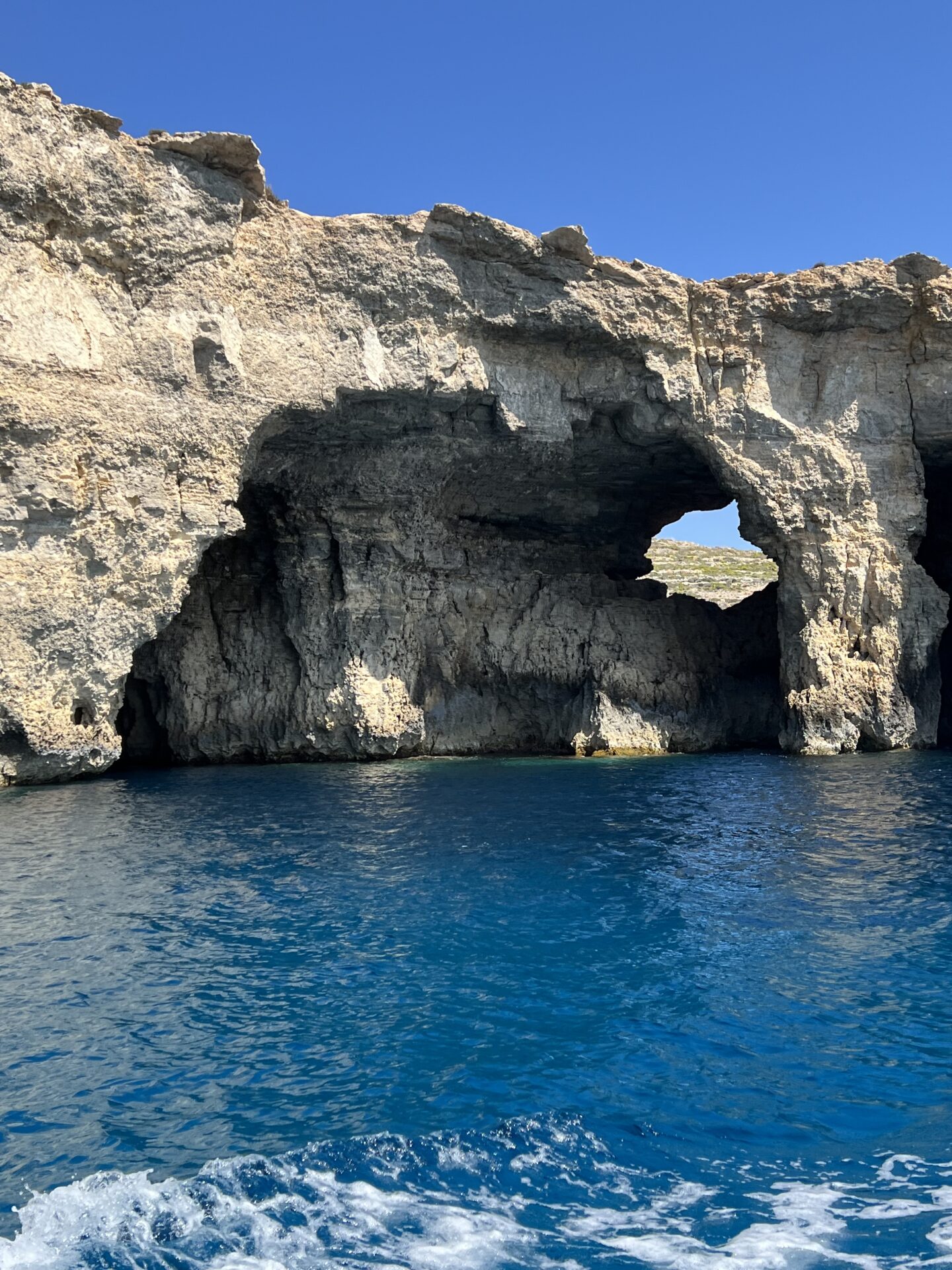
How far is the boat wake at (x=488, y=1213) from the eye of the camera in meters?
6.32

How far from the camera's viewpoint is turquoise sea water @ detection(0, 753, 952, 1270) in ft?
21.8

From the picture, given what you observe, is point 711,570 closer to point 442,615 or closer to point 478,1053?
point 442,615

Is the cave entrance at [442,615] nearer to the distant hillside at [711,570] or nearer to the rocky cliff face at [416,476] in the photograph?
the rocky cliff face at [416,476]

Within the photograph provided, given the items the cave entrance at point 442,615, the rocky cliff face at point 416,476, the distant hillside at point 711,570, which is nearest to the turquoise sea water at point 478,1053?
the rocky cliff face at point 416,476

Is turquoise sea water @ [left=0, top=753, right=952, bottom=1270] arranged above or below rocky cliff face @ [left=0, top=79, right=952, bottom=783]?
below

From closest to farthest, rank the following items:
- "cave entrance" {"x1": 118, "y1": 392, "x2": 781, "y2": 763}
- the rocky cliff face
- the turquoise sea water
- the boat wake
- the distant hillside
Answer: the boat wake
the turquoise sea water
the rocky cliff face
"cave entrance" {"x1": 118, "y1": 392, "x2": 781, "y2": 763}
the distant hillside

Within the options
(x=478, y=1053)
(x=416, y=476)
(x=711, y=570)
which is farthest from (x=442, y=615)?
(x=711, y=570)

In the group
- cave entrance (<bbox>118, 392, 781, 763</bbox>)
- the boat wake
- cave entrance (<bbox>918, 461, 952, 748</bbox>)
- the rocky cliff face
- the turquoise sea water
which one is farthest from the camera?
cave entrance (<bbox>918, 461, 952, 748</bbox>)

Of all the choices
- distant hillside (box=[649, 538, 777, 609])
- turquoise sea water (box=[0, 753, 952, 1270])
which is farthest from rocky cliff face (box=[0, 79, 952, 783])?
distant hillside (box=[649, 538, 777, 609])

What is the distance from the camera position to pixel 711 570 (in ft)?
217

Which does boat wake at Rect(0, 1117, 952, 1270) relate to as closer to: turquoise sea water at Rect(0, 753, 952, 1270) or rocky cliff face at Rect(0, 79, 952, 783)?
turquoise sea water at Rect(0, 753, 952, 1270)

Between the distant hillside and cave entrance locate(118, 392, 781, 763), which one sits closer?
cave entrance locate(118, 392, 781, 763)

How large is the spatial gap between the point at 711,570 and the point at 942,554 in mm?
27533

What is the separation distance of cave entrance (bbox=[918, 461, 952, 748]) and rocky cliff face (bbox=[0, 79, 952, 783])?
19 centimetres
